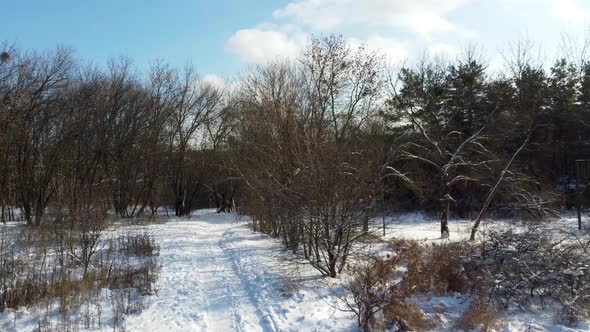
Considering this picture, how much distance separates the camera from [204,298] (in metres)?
8.34

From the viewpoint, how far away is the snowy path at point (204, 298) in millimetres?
6863

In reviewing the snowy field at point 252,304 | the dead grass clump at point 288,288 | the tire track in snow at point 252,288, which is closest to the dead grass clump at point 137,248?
the snowy field at point 252,304

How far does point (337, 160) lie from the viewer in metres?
9.09

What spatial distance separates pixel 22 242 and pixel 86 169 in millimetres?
14085

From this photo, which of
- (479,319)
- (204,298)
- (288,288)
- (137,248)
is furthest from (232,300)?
(137,248)

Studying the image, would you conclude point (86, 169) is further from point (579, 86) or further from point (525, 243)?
point (579, 86)

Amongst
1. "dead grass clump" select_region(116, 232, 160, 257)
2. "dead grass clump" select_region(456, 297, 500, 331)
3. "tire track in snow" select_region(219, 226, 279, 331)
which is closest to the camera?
"dead grass clump" select_region(456, 297, 500, 331)

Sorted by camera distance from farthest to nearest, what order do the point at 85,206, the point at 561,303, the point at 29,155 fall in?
the point at 29,155, the point at 85,206, the point at 561,303

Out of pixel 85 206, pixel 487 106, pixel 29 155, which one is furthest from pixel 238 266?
pixel 487 106

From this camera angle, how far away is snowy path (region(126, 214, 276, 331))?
6.86 metres

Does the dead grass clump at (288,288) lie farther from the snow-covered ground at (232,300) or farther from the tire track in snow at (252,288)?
the tire track in snow at (252,288)

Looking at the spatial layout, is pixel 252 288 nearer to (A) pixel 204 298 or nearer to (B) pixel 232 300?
(B) pixel 232 300

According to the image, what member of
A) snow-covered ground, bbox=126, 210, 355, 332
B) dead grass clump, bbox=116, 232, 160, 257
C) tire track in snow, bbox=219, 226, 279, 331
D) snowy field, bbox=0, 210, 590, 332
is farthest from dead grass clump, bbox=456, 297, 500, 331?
dead grass clump, bbox=116, 232, 160, 257

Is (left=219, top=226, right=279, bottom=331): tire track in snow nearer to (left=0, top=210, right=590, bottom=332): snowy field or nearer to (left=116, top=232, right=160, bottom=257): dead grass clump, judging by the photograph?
(left=0, top=210, right=590, bottom=332): snowy field
